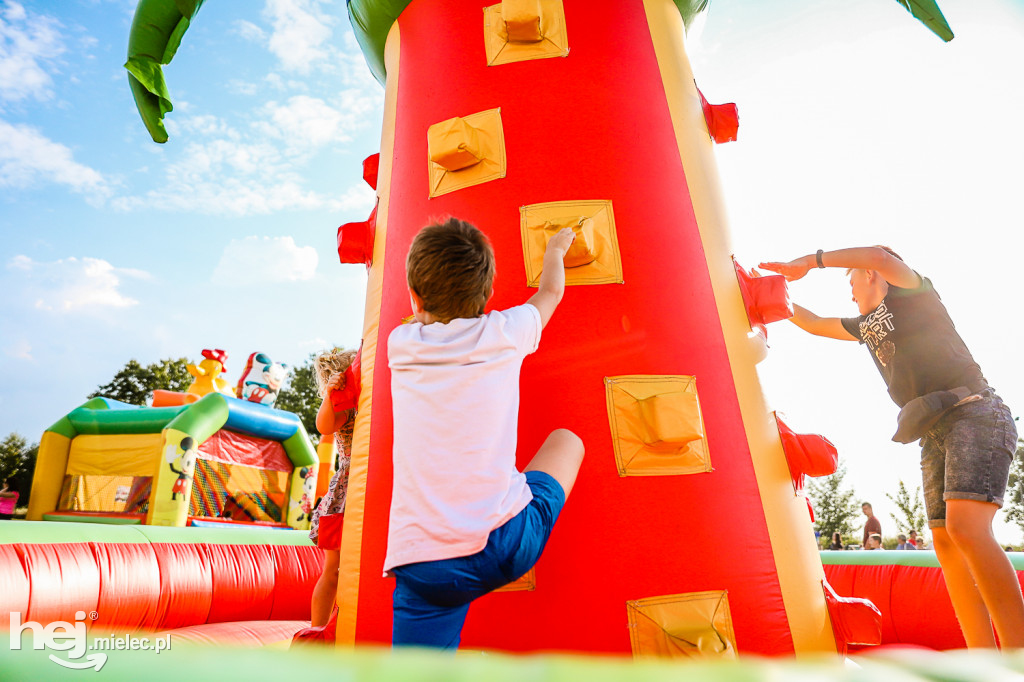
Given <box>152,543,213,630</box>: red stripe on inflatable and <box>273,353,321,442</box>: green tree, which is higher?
<box>273,353,321,442</box>: green tree

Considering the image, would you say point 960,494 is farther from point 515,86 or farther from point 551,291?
point 515,86

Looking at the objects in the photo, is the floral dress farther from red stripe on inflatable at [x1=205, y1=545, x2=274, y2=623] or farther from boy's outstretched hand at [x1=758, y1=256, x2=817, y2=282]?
boy's outstretched hand at [x1=758, y1=256, x2=817, y2=282]

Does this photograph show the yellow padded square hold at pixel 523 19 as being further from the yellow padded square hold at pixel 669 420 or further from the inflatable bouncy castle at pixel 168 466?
the inflatable bouncy castle at pixel 168 466

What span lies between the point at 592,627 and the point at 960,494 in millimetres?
1202

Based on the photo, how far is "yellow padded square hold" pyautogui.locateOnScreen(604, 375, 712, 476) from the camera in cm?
177

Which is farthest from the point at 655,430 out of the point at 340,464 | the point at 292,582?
the point at 292,582

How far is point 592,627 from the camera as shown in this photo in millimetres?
1634

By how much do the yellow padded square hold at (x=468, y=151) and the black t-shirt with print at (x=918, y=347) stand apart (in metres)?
1.45

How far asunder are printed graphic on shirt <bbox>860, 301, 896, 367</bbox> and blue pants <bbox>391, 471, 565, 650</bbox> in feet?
5.32

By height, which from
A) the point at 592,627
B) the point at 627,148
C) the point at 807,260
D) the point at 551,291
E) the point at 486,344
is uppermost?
the point at 627,148

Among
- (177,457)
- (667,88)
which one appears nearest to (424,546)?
(667,88)

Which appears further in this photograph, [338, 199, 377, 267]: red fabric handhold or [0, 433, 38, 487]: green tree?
[0, 433, 38, 487]: green tree

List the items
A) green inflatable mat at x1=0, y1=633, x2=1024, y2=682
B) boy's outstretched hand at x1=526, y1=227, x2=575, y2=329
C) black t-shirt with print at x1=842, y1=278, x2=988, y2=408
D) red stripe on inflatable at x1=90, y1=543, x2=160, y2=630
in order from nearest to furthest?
green inflatable mat at x1=0, y1=633, x2=1024, y2=682, boy's outstretched hand at x1=526, y1=227, x2=575, y2=329, black t-shirt with print at x1=842, y1=278, x2=988, y2=408, red stripe on inflatable at x1=90, y1=543, x2=160, y2=630

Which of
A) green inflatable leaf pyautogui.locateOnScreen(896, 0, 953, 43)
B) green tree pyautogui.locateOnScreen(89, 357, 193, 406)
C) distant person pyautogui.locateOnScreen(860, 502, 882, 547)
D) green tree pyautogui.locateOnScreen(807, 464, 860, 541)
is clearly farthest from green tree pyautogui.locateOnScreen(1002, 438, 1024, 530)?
green tree pyautogui.locateOnScreen(89, 357, 193, 406)
